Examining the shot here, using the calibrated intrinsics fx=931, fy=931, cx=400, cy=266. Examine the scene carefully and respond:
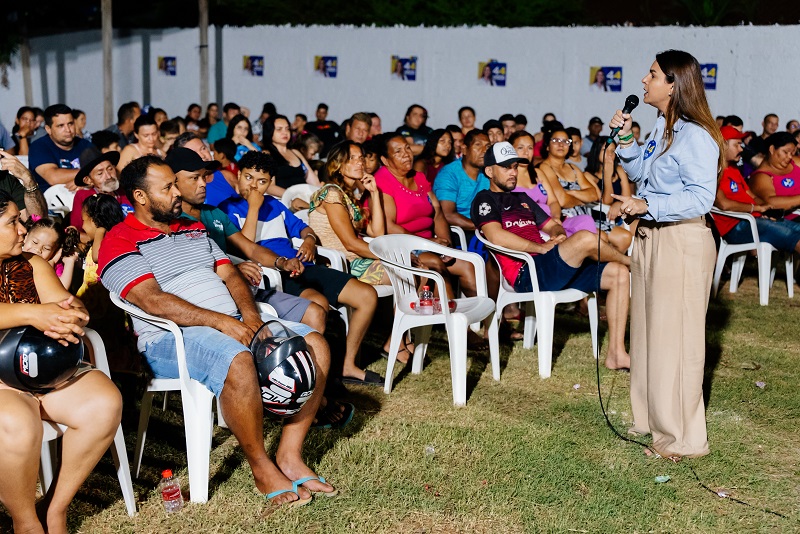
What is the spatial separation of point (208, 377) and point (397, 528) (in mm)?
931

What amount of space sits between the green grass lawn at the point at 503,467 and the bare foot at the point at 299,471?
0.27 ft

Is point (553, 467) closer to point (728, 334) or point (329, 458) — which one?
point (329, 458)

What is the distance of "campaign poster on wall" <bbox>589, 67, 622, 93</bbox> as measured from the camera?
46.2 feet

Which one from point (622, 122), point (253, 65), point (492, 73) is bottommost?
point (622, 122)

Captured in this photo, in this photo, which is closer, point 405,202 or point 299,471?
point 299,471

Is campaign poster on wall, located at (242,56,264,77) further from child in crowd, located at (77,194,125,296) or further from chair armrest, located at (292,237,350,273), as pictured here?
child in crowd, located at (77,194,125,296)

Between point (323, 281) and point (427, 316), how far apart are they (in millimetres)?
648

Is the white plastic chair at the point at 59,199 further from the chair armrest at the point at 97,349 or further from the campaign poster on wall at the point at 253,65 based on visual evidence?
the campaign poster on wall at the point at 253,65

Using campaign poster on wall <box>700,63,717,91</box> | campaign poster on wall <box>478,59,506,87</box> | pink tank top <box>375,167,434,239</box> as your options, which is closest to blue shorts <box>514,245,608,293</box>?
pink tank top <box>375,167,434,239</box>

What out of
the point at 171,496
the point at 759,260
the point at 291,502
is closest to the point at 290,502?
the point at 291,502

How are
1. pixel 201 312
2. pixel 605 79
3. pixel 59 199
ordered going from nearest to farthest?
pixel 201 312 → pixel 59 199 → pixel 605 79

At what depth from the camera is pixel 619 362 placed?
5516 mm

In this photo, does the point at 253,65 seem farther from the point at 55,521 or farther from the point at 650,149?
the point at 55,521

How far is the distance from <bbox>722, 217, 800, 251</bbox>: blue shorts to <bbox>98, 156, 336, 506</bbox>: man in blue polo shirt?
4858 millimetres
